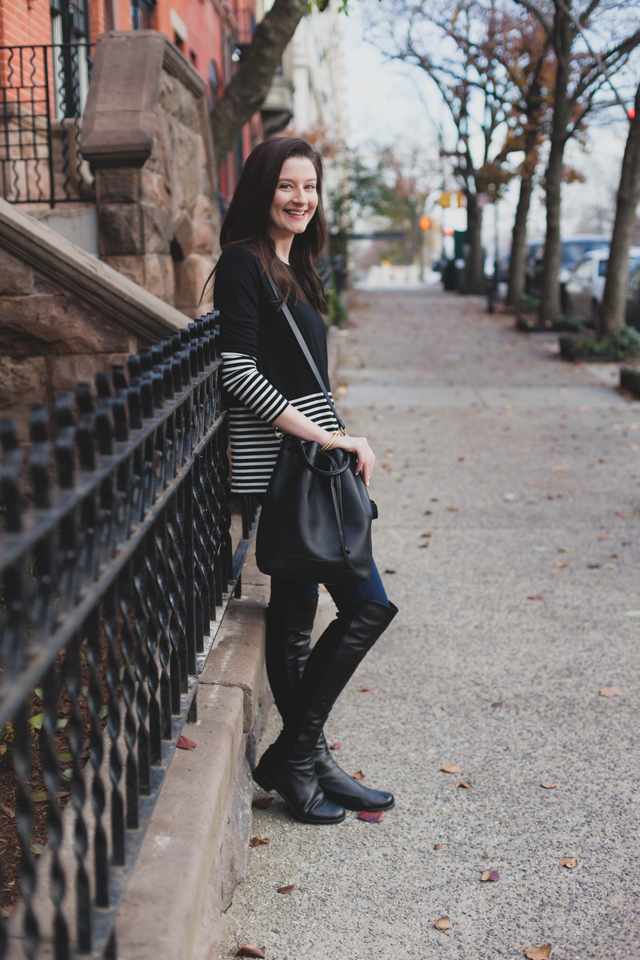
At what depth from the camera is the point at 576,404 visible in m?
11.6

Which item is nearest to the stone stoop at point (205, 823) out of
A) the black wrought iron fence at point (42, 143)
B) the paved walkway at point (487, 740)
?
the paved walkway at point (487, 740)

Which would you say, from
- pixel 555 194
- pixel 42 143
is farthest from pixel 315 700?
pixel 555 194

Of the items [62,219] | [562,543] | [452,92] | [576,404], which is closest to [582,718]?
[562,543]

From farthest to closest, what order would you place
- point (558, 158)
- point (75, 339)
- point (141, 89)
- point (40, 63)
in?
point (558, 158)
point (40, 63)
point (141, 89)
point (75, 339)

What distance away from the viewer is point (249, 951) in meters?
2.48

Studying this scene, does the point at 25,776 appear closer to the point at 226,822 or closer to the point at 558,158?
the point at 226,822

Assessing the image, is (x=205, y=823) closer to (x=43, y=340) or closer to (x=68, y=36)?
(x=43, y=340)

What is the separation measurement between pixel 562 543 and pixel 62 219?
12.5 ft

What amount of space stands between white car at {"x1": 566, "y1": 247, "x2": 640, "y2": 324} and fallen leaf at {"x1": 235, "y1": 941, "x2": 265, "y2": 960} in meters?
19.1

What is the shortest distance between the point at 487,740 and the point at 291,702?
0.93m

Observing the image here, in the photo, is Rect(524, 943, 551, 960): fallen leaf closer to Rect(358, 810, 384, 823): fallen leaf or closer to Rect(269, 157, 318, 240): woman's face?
Rect(358, 810, 384, 823): fallen leaf

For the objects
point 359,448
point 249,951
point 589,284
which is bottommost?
point 249,951

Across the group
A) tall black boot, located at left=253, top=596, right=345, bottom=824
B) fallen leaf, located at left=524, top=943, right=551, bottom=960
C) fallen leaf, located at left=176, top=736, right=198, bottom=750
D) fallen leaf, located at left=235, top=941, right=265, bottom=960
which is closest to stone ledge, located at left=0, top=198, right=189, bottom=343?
tall black boot, located at left=253, top=596, right=345, bottom=824

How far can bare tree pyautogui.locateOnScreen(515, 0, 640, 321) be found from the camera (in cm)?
1606
